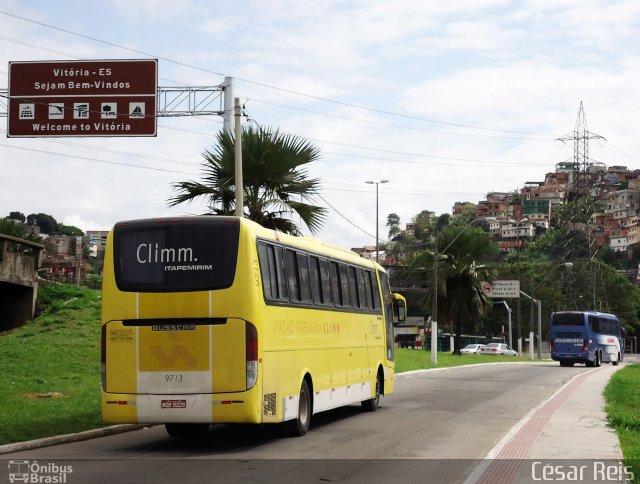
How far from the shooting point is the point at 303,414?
16.7 metres

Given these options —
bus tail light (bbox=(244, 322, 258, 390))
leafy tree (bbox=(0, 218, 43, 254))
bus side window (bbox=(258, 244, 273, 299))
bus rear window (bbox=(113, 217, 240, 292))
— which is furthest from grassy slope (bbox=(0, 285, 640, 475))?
bus side window (bbox=(258, 244, 273, 299))

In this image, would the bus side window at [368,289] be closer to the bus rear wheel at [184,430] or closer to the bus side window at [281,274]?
the bus side window at [281,274]

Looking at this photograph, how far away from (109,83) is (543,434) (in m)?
19.3

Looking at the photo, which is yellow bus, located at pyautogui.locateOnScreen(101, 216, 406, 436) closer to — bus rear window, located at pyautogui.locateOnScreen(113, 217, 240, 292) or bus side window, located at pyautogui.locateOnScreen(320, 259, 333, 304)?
bus rear window, located at pyautogui.locateOnScreen(113, 217, 240, 292)

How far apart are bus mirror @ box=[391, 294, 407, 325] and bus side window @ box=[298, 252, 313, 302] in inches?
296

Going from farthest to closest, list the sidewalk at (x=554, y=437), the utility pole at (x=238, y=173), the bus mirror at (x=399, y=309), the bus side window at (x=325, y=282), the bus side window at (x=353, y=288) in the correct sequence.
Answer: the bus mirror at (x=399, y=309)
the utility pole at (x=238, y=173)
the bus side window at (x=353, y=288)
the bus side window at (x=325, y=282)
the sidewalk at (x=554, y=437)

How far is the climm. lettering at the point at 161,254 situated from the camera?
1472 cm

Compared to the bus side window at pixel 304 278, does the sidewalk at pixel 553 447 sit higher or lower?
lower

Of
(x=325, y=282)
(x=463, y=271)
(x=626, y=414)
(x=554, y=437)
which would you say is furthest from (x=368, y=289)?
(x=463, y=271)

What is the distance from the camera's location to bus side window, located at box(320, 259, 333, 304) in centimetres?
1830

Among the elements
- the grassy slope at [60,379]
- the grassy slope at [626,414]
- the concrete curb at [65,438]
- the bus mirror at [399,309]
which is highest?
the bus mirror at [399,309]

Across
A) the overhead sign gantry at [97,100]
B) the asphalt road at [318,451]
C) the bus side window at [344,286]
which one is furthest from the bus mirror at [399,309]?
the overhead sign gantry at [97,100]

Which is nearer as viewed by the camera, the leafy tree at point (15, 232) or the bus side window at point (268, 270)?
the bus side window at point (268, 270)

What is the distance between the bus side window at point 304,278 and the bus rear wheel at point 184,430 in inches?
110
